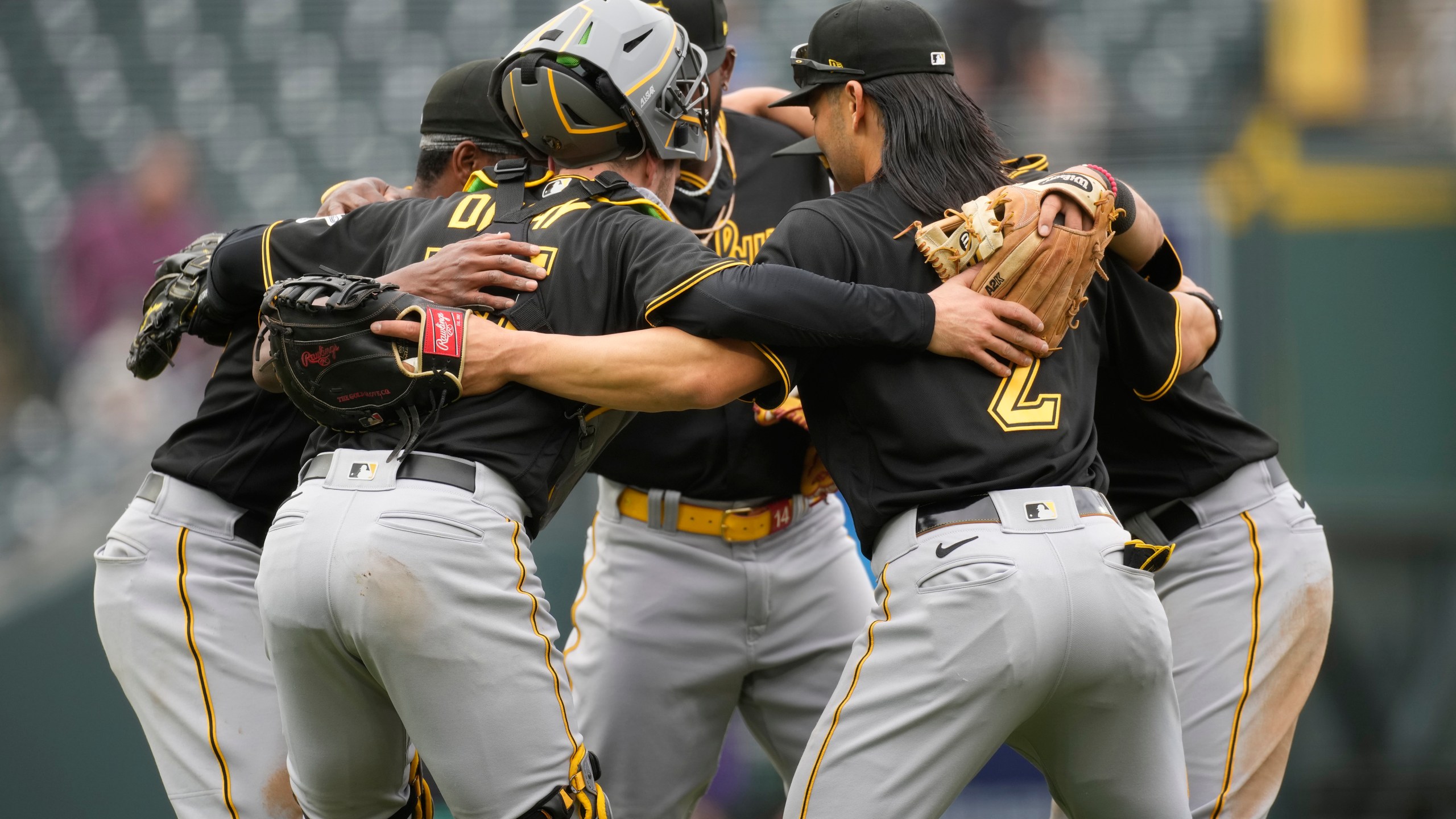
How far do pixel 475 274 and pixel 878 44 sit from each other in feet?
3.27

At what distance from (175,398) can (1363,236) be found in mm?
6172

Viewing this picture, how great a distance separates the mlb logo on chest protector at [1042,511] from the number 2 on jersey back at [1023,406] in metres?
0.15

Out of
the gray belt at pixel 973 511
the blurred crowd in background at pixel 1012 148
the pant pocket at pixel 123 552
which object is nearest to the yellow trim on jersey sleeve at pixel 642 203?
the gray belt at pixel 973 511

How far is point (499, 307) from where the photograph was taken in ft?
9.07

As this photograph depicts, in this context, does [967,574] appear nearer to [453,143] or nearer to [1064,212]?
[1064,212]

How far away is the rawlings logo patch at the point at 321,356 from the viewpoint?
2668 millimetres

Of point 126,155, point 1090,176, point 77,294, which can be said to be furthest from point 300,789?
point 126,155

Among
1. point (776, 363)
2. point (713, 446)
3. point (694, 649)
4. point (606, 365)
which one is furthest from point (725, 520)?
point (606, 365)

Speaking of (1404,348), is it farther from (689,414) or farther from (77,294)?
(77,294)

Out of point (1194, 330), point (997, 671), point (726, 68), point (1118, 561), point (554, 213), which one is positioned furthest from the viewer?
point (726, 68)

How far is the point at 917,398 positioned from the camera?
2742 mm

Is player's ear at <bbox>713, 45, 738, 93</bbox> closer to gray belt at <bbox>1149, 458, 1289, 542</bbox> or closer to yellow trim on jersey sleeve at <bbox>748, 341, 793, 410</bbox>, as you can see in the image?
yellow trim on jersey sleeve at <bbox>748, 341, 793, 410</bbox>

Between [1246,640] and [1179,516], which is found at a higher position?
[1179,516]

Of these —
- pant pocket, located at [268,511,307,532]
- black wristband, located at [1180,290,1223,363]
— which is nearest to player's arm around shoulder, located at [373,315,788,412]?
pant pocket, located at [268,511,307,532]
